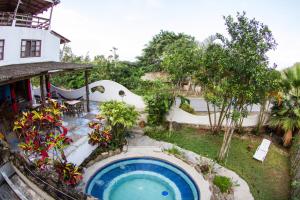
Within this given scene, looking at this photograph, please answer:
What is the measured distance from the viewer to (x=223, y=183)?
13.8 metres

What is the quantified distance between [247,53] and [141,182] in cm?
865

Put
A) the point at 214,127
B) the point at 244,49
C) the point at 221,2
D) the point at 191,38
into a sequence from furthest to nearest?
the point at 191,38, the point at 221,2, the point at 214,127, the point at 244,49

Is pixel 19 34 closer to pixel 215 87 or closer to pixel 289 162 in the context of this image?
pixel 215 87

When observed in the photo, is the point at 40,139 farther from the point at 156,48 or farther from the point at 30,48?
the point at 156,48

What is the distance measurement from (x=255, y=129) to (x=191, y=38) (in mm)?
21756

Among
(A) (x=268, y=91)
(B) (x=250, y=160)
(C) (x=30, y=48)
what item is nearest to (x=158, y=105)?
(B) (x=250, y=160)

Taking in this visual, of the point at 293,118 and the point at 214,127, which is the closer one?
the point at 293,118

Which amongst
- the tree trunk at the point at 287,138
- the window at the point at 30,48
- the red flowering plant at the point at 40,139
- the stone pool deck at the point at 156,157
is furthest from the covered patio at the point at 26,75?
the tree trunk at the point at 287,138

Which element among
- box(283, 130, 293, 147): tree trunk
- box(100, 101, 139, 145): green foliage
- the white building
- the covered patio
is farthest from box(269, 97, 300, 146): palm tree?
the white building

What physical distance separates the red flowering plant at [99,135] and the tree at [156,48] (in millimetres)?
22898

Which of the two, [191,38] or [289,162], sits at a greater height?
[191,38]

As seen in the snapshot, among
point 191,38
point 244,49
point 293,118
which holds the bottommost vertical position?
point 293,118

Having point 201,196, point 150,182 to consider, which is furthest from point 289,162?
point 150,182

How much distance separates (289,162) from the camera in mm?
17219
